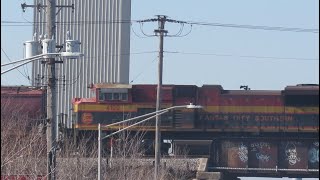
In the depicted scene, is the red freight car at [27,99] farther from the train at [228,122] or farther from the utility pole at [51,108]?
the utility pole at [51,108]

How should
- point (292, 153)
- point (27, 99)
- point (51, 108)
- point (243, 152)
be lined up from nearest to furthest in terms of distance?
point (51, 108)
point (292, 153)
point (243, 152)
point (27, 99)

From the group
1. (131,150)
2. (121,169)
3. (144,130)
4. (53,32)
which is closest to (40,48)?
(53,32)

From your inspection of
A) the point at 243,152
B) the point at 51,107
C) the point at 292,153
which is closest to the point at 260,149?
the point at 243,152

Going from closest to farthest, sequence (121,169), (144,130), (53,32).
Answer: (53,32), (121,169), (144,130)

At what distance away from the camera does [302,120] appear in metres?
54.2

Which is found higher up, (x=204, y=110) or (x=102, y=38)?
(x=102, y=38)

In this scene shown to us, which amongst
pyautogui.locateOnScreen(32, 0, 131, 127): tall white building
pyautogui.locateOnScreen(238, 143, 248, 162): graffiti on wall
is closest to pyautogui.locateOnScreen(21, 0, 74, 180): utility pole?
pyautogui.locateOnScreen(238, 143, 248, 162): graffiti on wall

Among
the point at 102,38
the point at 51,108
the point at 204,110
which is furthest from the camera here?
the point at 102,38

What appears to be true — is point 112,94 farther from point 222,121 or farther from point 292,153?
point 292,153

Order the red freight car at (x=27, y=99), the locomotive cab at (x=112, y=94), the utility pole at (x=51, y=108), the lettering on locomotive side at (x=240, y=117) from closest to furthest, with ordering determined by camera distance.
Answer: the utility pole at (x=51, y=108) < the red freight car at (x=27, y=99) < the lettering on locomotive side at (x=240, y=117) < the locomotive cab at (x=112, y=94)

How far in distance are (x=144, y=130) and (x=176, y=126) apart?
1.96 m

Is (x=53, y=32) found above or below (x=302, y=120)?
above

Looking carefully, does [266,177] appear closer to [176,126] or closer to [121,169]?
[176,126]

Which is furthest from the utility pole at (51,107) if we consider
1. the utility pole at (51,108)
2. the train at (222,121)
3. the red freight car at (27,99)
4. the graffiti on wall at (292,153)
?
the graffiti on wall at (292,153)
